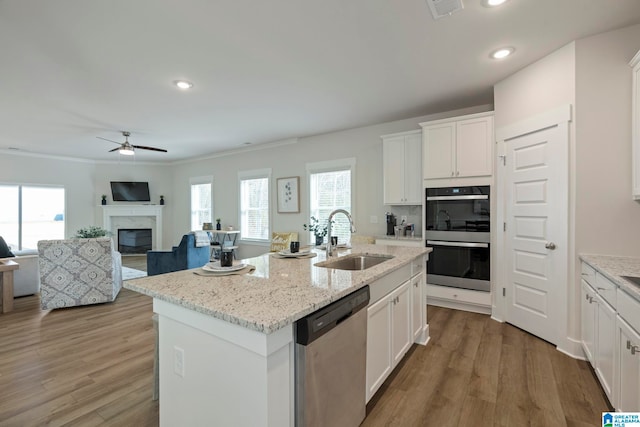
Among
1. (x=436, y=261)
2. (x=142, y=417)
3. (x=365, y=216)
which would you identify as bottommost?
(x=142, y=417)

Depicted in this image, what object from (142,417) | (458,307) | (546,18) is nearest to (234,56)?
(546,18)

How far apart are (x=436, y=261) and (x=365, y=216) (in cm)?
151

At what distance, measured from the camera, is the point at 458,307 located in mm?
3703

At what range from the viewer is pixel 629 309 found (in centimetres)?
148

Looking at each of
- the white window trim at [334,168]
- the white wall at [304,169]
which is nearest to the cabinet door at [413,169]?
the white wall at [304,169]

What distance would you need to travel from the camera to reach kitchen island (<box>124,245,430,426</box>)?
3.44ft

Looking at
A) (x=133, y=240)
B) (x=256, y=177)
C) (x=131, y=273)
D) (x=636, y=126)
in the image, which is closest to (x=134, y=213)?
(x=133, y=240)

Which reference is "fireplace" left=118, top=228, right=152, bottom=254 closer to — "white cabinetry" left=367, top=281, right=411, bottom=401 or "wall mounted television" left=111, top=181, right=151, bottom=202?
"wall mounted television" left=111, top=181, right=151, bottom=202

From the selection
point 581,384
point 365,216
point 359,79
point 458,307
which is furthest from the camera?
point 365,216

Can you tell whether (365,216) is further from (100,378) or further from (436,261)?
(100,378)

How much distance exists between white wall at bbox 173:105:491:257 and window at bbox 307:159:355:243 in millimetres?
135

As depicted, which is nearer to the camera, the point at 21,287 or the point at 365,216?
the point at 21,287

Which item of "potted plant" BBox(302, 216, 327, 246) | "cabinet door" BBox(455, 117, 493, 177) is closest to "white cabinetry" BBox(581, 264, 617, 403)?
"cabinet door" BBox(455, 117, 493, 177)

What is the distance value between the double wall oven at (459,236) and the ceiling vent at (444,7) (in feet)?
6.69
